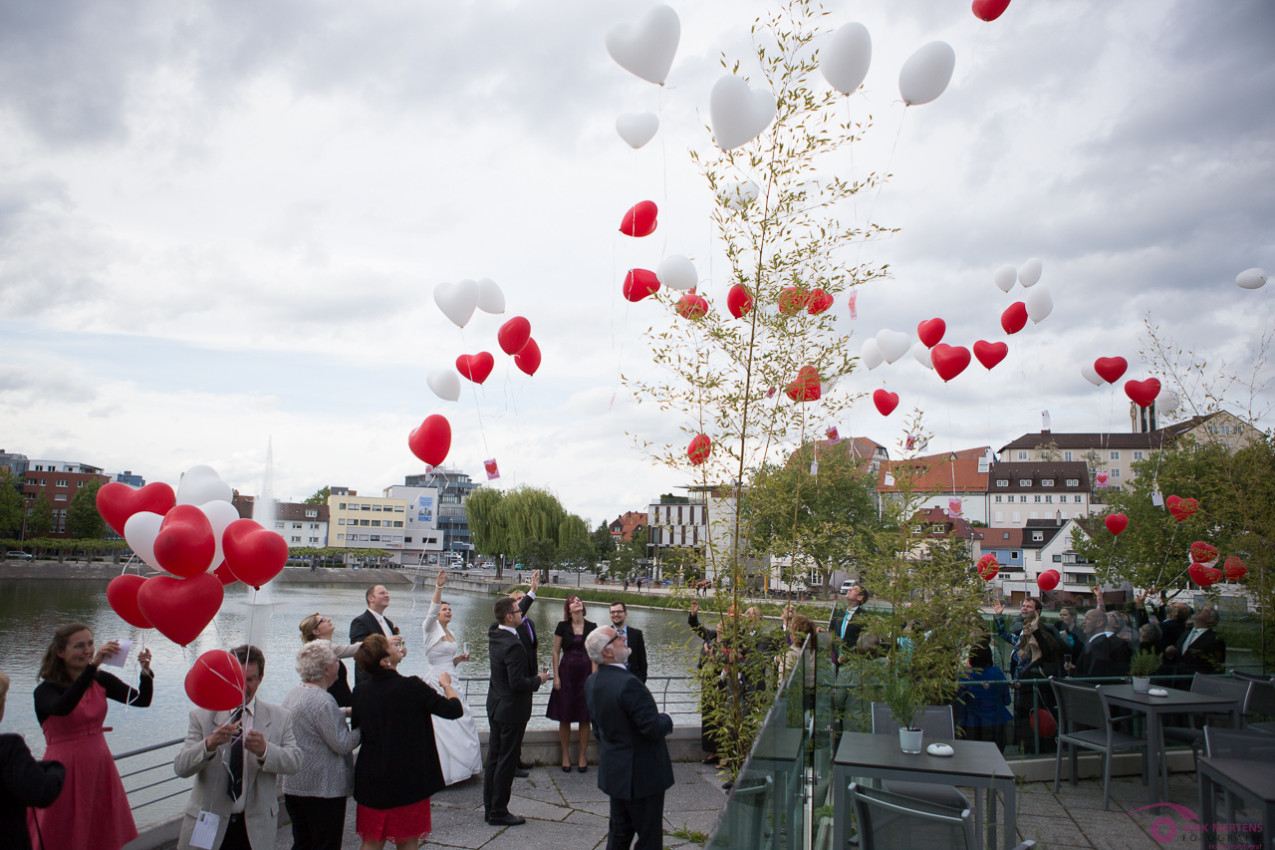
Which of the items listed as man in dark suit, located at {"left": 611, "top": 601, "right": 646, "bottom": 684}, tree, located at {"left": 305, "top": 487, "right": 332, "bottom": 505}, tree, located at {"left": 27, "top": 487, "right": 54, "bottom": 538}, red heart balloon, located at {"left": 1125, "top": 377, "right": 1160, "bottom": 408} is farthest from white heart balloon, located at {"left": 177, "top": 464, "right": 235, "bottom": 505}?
tree, located at {"left": 305, "top": 487, "right": 332, "bottom": 505}

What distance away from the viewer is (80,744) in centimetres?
388

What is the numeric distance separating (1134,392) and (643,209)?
818 centimetres

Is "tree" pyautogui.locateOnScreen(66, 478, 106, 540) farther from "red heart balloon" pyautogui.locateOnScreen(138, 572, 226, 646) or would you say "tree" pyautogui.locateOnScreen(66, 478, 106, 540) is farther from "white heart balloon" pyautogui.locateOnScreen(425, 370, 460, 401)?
"red heart balloon" pyautogui.locateOnScreen(138, 572, 226, 646)

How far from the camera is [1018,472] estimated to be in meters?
74.9

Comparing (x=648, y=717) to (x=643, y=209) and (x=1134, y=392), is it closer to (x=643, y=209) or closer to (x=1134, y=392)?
(x=643, y=209)

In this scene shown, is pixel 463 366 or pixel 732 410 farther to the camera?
pixel 463 366

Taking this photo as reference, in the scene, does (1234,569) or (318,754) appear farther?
(1234,569)

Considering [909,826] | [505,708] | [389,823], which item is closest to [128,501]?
[389,823]

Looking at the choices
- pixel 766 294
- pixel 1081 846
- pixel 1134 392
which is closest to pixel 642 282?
pixel 766 294

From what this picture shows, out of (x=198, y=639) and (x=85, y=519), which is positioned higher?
(x=85, y=519)

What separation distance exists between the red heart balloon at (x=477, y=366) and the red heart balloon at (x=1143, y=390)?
8.95 metres

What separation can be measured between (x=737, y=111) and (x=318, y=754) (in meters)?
4.18

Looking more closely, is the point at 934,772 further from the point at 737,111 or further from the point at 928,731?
the point at 737,111

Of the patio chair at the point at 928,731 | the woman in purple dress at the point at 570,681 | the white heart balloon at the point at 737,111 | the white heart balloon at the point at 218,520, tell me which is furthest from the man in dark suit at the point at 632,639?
the white heart balloon at the point at 737,111
